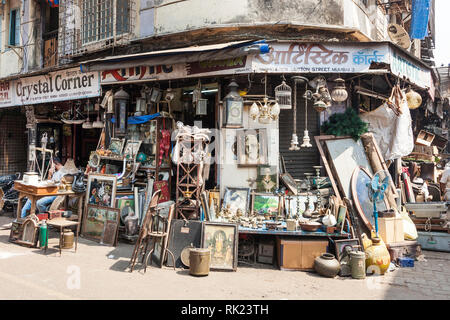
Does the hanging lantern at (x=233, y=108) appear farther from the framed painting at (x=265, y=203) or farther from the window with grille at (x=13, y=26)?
the window with grille at (x=13, y=26)

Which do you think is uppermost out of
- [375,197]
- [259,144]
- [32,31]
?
[32,31]

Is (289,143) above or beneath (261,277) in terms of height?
above

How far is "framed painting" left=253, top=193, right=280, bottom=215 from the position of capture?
27.7 feet

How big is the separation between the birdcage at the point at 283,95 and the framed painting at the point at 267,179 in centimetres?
158

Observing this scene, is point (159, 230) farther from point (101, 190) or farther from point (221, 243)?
point (101, 190)

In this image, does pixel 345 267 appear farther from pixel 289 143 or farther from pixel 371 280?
pixel 289 143

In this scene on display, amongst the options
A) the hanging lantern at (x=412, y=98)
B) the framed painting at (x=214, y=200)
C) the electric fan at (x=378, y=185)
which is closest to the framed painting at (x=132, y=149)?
the framed painting at (x=214, y=200)

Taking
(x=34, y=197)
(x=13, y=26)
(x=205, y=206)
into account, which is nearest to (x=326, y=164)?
(x=205, y=206)

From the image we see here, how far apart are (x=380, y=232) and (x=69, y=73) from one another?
10.5m

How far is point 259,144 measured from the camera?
895cm

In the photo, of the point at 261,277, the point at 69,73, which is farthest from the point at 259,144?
the point at 69,73

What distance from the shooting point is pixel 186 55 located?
847 cm

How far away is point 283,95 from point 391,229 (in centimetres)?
390

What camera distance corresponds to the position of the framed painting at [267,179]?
8875mm
